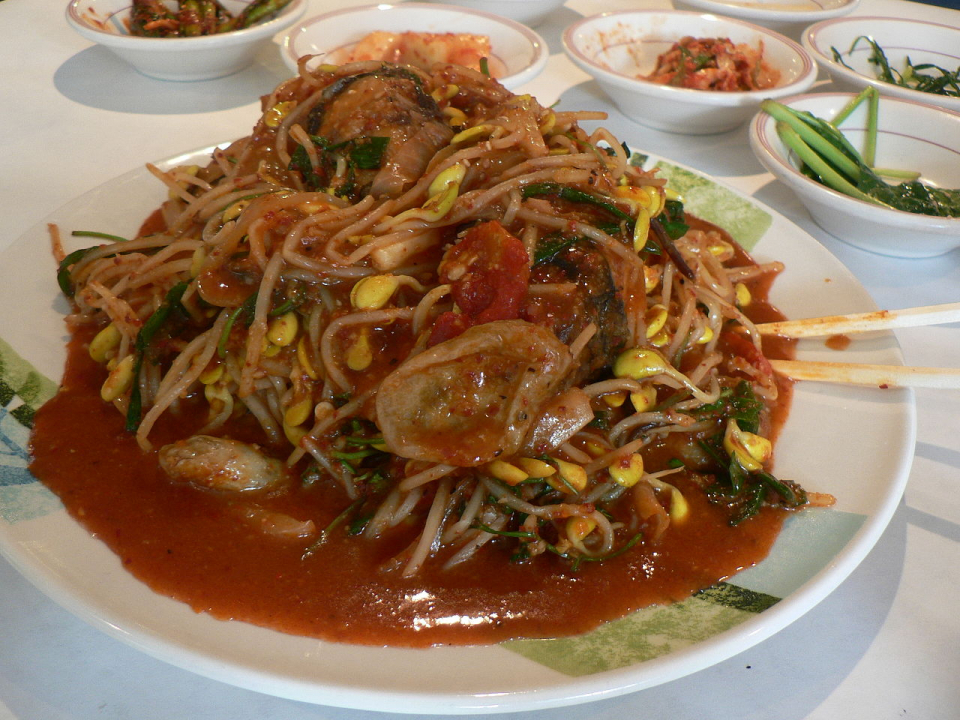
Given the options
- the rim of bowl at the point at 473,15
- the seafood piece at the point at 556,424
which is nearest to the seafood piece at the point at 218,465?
the seafood piece at the point at 556,424

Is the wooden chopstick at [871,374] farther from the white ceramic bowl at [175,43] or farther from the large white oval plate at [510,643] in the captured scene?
the white ceramic bowl at [175,43]

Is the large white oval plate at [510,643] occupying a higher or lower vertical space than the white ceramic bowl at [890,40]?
lower

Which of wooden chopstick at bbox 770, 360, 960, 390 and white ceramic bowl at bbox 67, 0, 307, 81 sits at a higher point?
white ceramic bowl at bbox 67, 0, 307, 81

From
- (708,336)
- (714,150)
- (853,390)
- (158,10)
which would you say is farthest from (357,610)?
(158,10)

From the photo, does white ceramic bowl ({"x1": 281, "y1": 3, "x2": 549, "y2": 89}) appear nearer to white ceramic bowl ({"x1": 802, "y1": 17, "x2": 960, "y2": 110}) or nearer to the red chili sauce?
white ceramic bowl ({"x1": 802, "y1": 17, "x2": 960, "y2": 110})

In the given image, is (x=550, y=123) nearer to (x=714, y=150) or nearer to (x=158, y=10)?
(x=714, y=150)

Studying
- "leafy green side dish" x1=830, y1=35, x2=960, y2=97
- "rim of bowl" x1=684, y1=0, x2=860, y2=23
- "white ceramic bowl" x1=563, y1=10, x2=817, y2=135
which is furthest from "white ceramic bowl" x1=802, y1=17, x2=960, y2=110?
"white ceramic bowl" x1=563, y1=10, x2=817, y2=135
